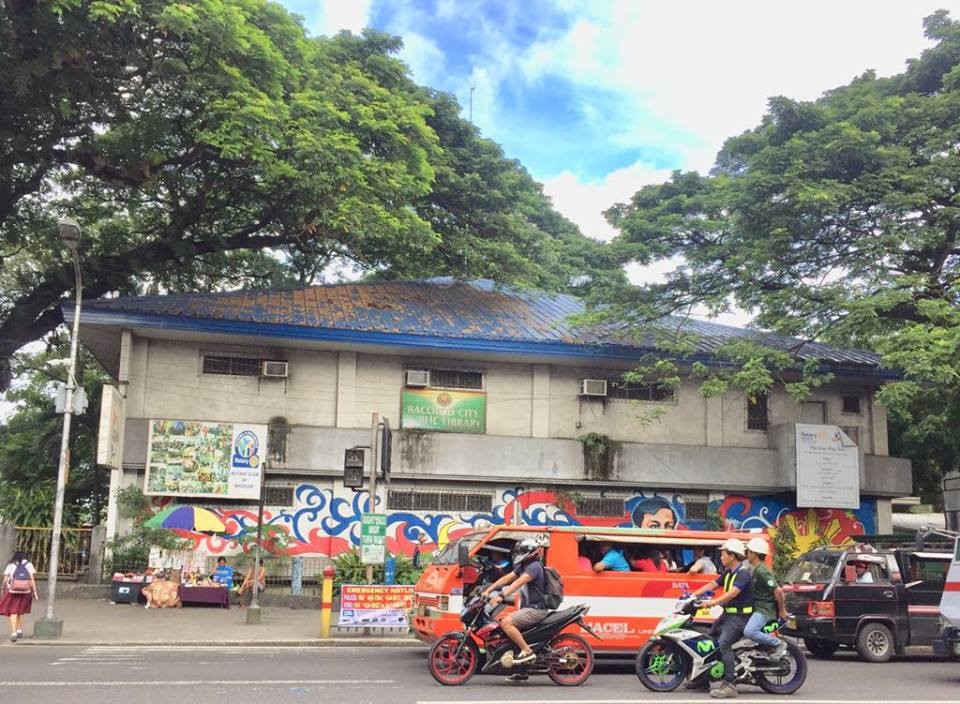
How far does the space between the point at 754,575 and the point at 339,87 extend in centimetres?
1683

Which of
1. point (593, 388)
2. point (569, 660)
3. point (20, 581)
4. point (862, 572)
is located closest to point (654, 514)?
point (593, 388)

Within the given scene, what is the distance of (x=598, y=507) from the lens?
23.5 m

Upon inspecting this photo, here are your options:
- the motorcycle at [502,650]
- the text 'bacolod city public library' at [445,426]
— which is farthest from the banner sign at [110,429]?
the motorcycle at [502,650]

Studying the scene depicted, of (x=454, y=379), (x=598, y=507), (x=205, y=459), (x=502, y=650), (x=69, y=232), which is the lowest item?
(x=502, y=650)

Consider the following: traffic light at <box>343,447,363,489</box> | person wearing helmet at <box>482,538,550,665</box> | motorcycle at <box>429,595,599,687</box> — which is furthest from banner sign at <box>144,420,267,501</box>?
person wearing helmet at <box>482,538,550,665</box>

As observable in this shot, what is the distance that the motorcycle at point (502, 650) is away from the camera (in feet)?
33.7

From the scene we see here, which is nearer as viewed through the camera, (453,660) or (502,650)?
(453,660)

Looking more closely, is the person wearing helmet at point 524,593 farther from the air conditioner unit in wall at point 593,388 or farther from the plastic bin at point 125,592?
the air conditioner unit in wall at point 593,388

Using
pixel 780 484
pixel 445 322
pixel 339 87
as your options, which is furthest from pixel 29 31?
pixel 780 484

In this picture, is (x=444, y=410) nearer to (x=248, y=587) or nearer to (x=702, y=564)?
(x=248, y=587)

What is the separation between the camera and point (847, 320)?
19047 millimetres

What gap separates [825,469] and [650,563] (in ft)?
41.4

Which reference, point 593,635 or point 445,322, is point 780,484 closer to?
point 445,322

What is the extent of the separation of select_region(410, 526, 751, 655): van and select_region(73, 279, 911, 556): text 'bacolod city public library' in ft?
31.7
